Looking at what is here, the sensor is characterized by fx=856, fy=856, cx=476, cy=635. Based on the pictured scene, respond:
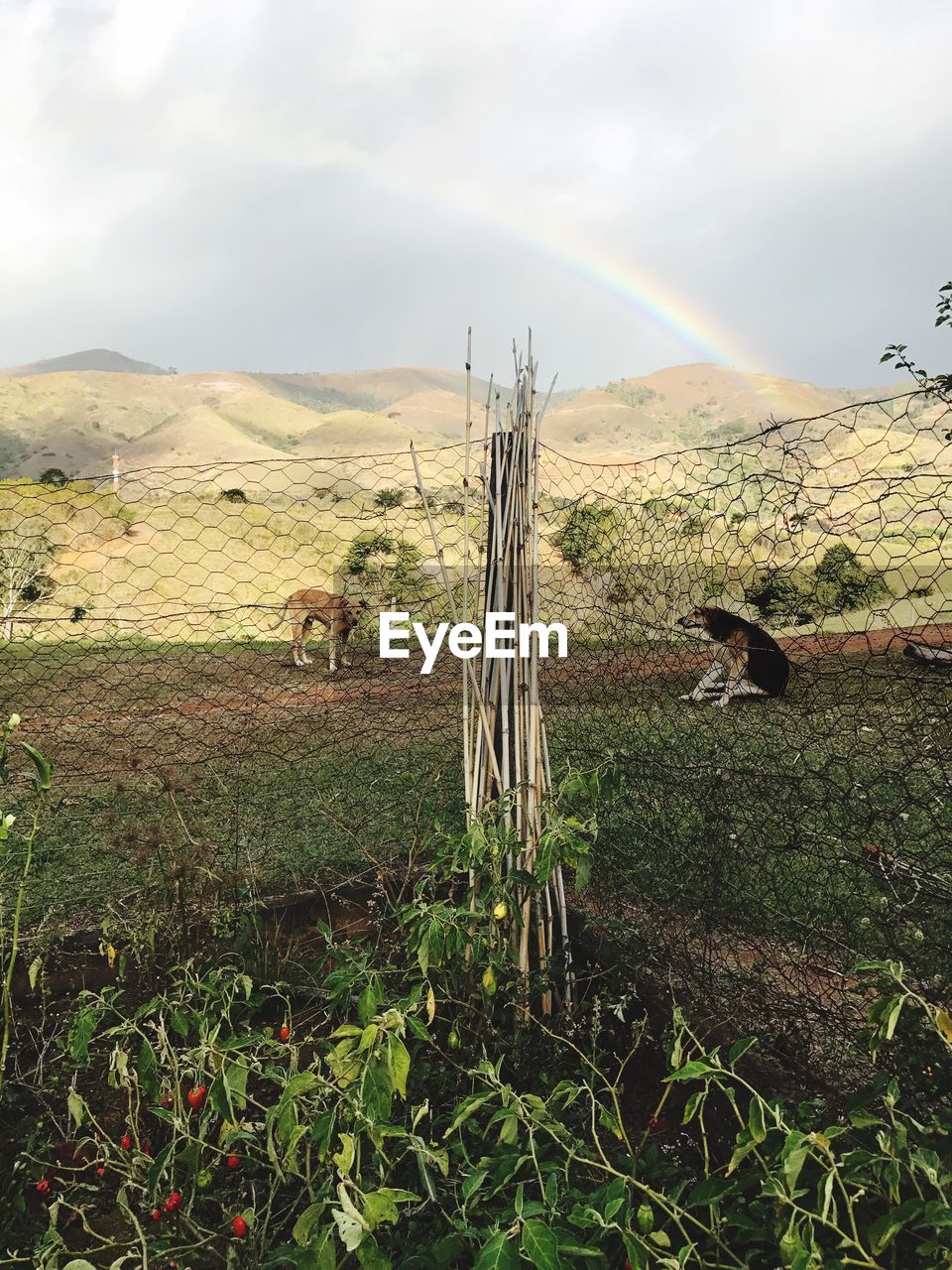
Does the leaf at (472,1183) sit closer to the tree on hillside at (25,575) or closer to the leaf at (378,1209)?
the leaf at (378,1209)

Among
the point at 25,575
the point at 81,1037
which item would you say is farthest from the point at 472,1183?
the point at 25,575

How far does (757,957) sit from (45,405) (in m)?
91.3

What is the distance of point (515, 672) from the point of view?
205cm

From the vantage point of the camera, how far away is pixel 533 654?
6.68 feet

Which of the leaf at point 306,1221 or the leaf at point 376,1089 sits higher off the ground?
the leaf at point 376,1089

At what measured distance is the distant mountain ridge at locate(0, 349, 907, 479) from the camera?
65.6 m

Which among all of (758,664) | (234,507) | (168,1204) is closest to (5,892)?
(168,1204)

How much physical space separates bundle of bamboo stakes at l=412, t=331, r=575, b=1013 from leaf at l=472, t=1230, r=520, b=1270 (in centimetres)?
110

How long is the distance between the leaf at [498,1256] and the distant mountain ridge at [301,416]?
5283 centimetres

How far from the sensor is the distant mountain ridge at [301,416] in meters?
65.6

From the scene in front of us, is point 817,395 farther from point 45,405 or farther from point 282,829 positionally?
point 282,829

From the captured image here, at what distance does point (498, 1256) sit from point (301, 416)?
86721 millimetres

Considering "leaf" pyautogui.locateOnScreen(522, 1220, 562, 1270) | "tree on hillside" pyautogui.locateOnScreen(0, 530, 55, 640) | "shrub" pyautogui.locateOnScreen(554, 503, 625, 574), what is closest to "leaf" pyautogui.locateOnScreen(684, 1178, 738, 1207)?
"leaf" pyautogui.locateOnScreen(522, 1220, 562, 1270)

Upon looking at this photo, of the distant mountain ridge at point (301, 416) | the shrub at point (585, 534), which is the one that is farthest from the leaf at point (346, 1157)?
the distant mountain ridge at point (301, 416)
